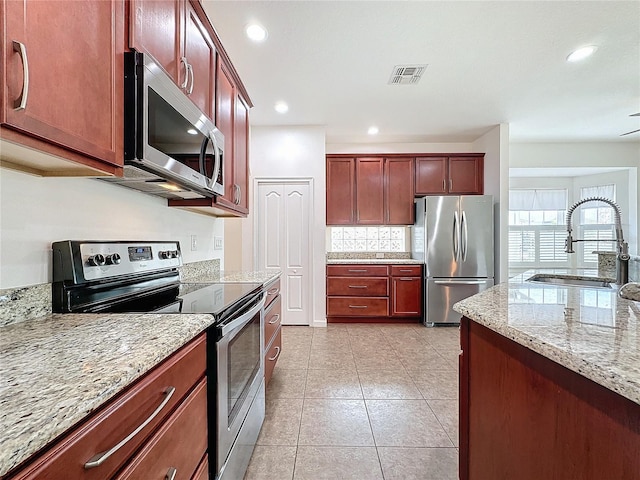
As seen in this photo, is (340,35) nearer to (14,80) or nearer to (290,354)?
(14,80)

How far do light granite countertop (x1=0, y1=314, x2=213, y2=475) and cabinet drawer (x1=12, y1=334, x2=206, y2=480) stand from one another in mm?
41

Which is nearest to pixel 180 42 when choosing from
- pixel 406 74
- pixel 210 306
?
pixel 210 306

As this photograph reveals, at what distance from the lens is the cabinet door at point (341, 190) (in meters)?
4.42

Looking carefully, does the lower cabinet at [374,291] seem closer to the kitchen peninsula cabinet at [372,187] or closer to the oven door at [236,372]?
the kitchen peninsula cabinet at [372,187]

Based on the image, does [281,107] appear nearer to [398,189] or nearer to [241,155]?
[241,155]

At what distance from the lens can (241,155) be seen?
2.36m

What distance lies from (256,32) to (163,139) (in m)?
1.60

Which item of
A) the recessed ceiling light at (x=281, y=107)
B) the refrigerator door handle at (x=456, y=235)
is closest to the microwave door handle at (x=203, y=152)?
the recessed ceiling light at (x=281, y=107)

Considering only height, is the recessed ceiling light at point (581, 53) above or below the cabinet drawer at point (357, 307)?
above

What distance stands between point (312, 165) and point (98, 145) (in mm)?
3258

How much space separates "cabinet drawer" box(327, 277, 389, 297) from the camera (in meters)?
4.12

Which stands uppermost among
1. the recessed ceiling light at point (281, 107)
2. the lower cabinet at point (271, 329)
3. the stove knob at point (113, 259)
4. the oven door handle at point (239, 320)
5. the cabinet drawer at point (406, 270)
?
the recessed ceiling light at point (281, 107)

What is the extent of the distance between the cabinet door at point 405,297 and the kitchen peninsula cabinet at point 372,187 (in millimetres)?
903

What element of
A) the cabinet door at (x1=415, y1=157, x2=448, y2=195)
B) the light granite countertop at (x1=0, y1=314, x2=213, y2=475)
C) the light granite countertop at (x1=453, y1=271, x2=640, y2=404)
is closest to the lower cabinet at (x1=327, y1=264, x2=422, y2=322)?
the cabinet door at (x1=415, y1=157, x2=448, y2=195)
